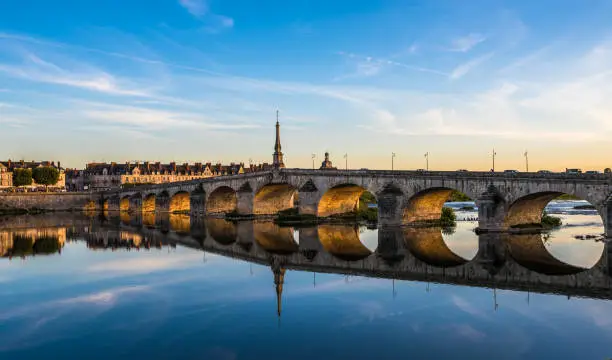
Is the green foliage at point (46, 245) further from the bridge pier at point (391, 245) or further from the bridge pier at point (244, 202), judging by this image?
the bridge pier at point (391, 245)

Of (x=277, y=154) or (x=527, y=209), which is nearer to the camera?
(x=527, y=209)

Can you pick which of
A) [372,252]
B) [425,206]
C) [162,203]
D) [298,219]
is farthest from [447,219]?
[162,203]

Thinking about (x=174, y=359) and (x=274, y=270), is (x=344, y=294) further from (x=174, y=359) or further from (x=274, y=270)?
(x=174, y=359)

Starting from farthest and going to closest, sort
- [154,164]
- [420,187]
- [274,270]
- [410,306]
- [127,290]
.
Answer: [154,164]
[420,187]
[274,270]
[127,290]
[410,306]

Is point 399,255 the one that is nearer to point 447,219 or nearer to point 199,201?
point 447,219

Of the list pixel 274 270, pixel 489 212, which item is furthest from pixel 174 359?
pixel 489 212

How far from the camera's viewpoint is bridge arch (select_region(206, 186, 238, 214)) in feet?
229

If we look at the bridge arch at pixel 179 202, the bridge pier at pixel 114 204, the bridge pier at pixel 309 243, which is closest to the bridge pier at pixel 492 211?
the bridge pier at pixel 309 243

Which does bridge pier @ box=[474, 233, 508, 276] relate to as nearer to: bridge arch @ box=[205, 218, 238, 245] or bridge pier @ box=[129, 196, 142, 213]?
bridge arch @ box=[205, 218, 238, 245]

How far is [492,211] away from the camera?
128 feet

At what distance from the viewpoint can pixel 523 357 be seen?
14703mm

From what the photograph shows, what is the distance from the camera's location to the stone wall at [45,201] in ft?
276

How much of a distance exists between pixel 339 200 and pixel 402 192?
39.6 feet

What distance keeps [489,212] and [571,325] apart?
2246 cm
